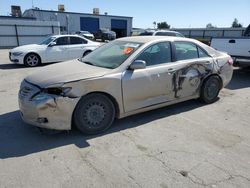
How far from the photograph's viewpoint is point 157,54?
171 inches

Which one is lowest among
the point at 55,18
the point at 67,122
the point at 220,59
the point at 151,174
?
the point at 151,174

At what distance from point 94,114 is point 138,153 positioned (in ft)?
3.24

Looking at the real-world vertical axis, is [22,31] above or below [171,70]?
above

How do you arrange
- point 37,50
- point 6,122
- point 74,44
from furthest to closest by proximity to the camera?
point 74,44, point 37,50, point 6,122

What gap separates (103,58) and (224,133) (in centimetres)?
259

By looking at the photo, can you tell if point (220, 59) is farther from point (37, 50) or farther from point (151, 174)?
point (37, 50)

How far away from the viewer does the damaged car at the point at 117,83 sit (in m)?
3.42

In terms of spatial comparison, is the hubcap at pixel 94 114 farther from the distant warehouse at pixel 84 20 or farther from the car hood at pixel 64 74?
the distant warehouse at pixel 84 20

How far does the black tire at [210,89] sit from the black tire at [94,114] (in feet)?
7.91

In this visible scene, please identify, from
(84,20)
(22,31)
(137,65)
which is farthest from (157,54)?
(84,20)

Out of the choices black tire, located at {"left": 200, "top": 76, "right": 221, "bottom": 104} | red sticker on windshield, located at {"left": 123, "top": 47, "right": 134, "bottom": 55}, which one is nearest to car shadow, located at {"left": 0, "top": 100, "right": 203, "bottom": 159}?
black tire, located at {"left": 200, "top": 76, "right": 221, "bottom": 104}

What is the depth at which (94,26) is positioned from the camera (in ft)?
157

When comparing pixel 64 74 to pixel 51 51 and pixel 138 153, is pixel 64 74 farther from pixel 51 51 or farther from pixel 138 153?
pixel 51 51

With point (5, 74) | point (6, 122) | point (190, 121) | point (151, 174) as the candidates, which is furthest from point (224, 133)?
point (5, 74)
